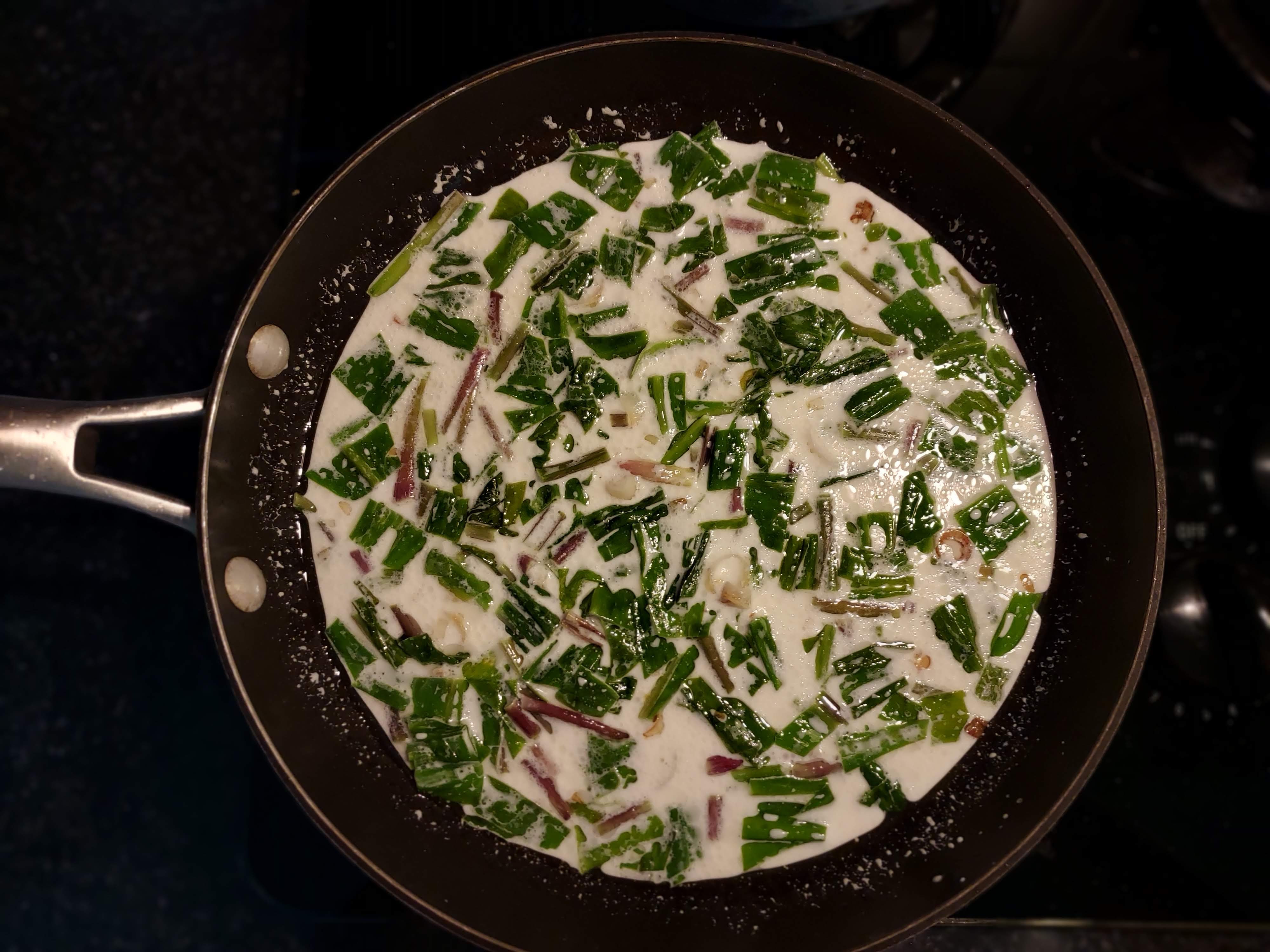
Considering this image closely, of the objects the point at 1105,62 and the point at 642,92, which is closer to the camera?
the point at 642,92

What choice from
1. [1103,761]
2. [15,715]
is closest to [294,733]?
[15,715]

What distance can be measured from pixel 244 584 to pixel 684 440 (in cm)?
98

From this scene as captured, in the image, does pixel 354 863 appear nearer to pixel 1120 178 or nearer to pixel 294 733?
pixel 294 733

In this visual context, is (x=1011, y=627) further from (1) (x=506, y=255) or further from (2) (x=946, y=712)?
(1) (x=506, y=255)

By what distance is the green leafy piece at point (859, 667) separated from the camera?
188 cm

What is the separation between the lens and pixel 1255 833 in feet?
6.75

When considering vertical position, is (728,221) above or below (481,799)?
above

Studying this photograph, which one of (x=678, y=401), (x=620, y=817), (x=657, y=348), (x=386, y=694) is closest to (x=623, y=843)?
(x=620, y=817)

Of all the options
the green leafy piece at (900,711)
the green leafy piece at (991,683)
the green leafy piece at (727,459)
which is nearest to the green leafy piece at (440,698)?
the green leafy piece at (727,459)

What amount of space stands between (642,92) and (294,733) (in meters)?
1.60

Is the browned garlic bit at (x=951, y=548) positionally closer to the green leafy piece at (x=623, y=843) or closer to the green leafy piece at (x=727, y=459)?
the green leafy piece at (x=727, y=459)

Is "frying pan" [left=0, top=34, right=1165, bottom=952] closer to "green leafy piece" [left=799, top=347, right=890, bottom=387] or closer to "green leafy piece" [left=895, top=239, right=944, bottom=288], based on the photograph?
"green leafy piece" [left=895, top=239, right=944, bottom=288]

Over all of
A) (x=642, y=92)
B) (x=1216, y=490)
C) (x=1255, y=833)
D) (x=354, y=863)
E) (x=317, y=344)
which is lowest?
(x=1255, y=833)

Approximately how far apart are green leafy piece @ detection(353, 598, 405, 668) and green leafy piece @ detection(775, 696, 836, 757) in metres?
0.84
